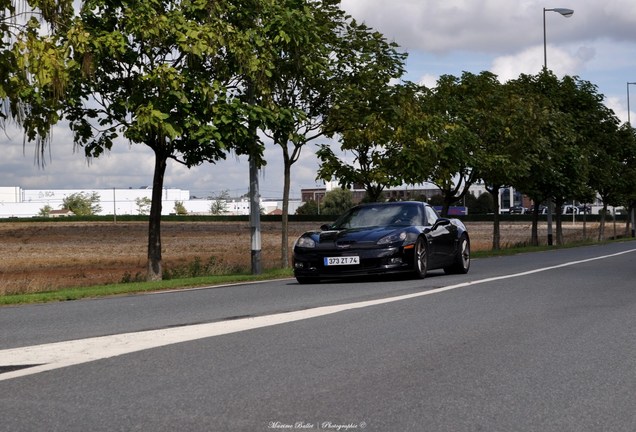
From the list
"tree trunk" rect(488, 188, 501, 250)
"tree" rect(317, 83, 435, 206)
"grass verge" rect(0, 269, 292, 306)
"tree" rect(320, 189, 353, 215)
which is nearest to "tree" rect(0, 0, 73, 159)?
"grass verge" rect(0, 269, 292, 306)

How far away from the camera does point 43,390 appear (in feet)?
18.7

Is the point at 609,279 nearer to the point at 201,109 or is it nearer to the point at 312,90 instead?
the point at 201,109

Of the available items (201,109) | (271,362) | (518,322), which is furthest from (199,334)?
(201,109)

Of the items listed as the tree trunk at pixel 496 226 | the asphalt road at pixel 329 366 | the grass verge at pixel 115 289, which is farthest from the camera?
the tree trunk at pixel 496 226

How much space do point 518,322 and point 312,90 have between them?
17.4 meters

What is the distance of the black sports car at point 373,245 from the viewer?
16312mm

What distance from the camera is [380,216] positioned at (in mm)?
17781

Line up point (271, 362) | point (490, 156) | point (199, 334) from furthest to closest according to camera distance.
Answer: point (490, 156) < point (199, 334) < point (271, 362)

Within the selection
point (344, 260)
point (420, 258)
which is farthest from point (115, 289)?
point (420, 258)

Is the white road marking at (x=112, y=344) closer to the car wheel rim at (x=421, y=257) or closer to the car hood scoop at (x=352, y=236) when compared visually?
the car hood scoop at (x=352, y=236)

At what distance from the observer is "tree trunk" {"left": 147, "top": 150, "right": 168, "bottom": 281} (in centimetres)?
2136

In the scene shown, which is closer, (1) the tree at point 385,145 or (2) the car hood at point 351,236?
(2) the car hood at point 351,236

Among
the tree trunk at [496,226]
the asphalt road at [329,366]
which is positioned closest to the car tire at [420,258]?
the asphalt road at [329,366]

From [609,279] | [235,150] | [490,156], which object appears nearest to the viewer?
[609,279]
